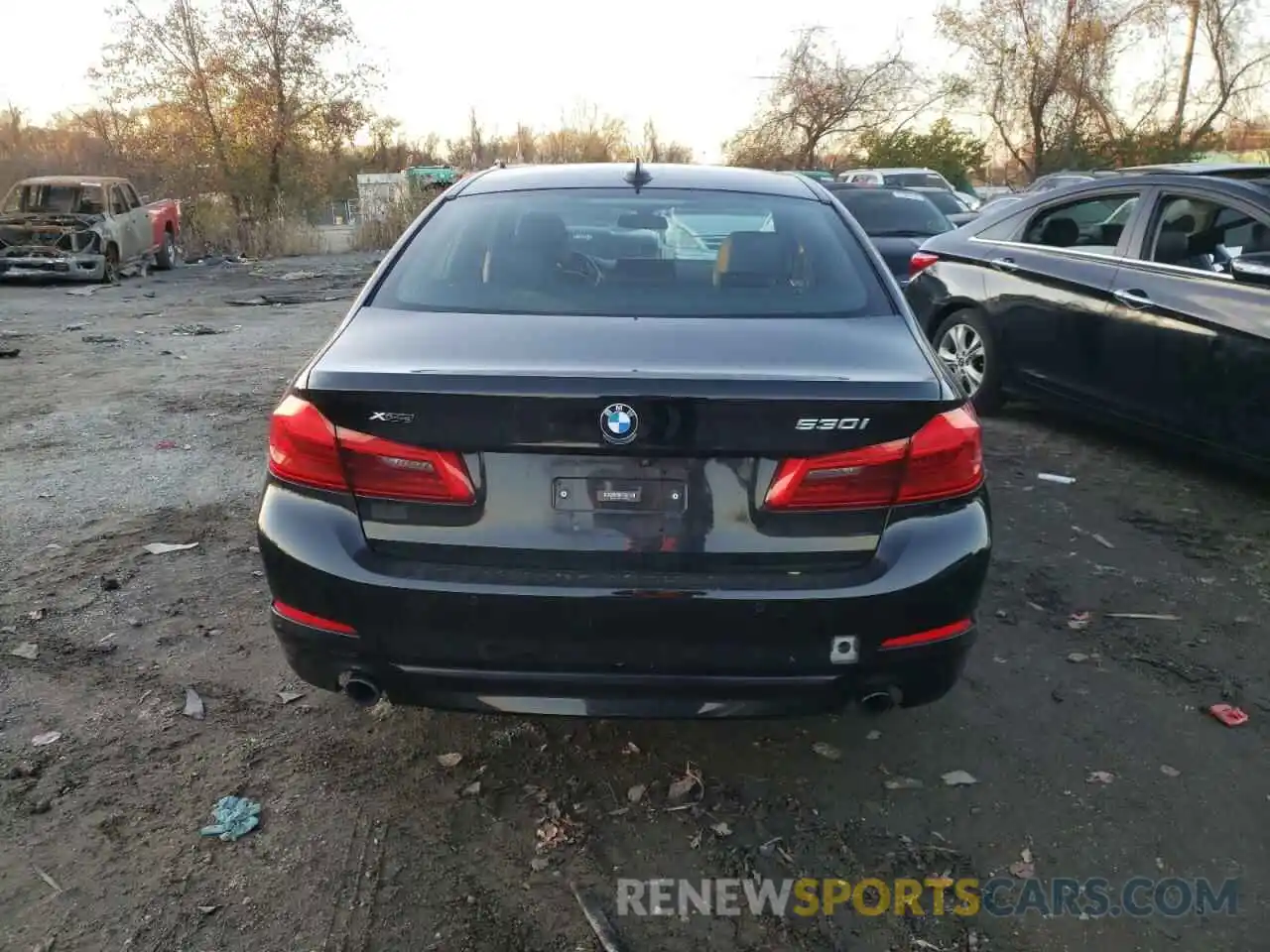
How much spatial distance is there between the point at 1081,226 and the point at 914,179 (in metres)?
15.5

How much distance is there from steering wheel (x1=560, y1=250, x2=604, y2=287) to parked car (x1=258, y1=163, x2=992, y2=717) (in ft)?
1.79

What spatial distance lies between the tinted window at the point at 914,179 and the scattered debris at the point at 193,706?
63.8 feet

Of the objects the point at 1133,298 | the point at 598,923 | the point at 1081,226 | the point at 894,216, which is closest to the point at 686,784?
the point at 598,923

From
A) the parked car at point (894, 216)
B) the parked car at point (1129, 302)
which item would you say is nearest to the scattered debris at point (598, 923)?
the parked car at point (1129, 302)

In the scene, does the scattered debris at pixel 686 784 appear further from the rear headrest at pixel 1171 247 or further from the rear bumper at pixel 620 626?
the rear headrest at pixel 1171 247

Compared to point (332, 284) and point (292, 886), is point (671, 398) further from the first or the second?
point (332, 284)

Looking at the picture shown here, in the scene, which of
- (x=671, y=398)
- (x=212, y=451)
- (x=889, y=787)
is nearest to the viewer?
(x=671, y=398)

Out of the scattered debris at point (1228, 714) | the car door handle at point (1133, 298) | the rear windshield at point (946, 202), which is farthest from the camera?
the rear windshield at point (946, 202)

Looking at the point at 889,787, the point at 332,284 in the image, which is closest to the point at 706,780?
the point at 889,787

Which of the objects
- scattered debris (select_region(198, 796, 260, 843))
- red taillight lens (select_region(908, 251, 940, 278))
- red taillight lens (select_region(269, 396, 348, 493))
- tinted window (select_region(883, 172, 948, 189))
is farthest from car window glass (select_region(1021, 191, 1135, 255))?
tinted window (select_region(883, 172, 948, 189))

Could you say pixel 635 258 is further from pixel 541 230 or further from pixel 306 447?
pixel 306 447

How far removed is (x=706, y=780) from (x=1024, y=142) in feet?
115

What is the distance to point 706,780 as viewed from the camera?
2.83m

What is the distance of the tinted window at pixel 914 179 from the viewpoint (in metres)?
20.4
